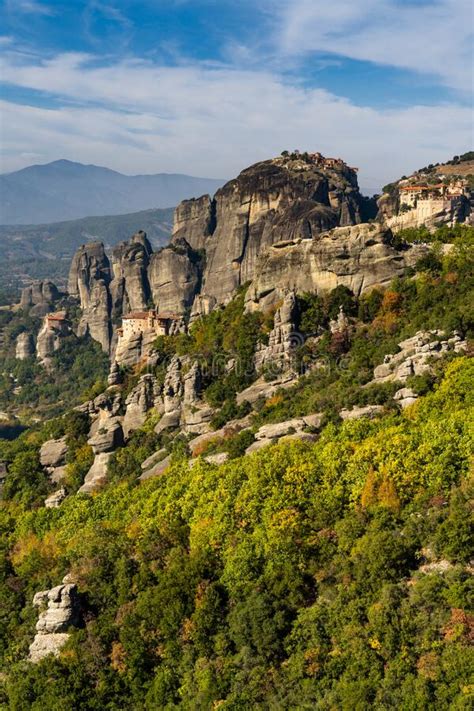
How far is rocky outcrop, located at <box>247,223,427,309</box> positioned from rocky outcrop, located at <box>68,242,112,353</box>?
69.0 metres

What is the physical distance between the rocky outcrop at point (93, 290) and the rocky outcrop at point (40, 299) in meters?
3.92

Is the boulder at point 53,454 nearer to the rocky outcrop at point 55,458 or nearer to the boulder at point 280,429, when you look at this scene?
the rocky outcrop at point 55,458

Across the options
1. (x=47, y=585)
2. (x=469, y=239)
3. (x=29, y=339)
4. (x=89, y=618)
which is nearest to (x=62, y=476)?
(x=47, y=585)

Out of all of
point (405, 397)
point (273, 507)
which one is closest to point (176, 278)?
point (405, 397)

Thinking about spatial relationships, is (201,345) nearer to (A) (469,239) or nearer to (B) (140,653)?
(A) (469,239)

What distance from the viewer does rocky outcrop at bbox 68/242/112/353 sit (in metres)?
113

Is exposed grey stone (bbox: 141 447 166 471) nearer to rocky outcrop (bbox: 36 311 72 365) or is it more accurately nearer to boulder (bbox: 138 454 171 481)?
boulder (bbox: 138 454 171 481)

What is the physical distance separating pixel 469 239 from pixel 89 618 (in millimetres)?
30395

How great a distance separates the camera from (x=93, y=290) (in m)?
115

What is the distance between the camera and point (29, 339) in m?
119

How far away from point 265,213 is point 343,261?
50851 millimetres

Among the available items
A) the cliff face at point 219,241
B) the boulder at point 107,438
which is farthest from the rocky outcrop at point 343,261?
the cliff face at point 219,241

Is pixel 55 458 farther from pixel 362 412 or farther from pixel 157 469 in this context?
pixel 362 412

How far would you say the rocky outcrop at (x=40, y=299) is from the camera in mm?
133875
